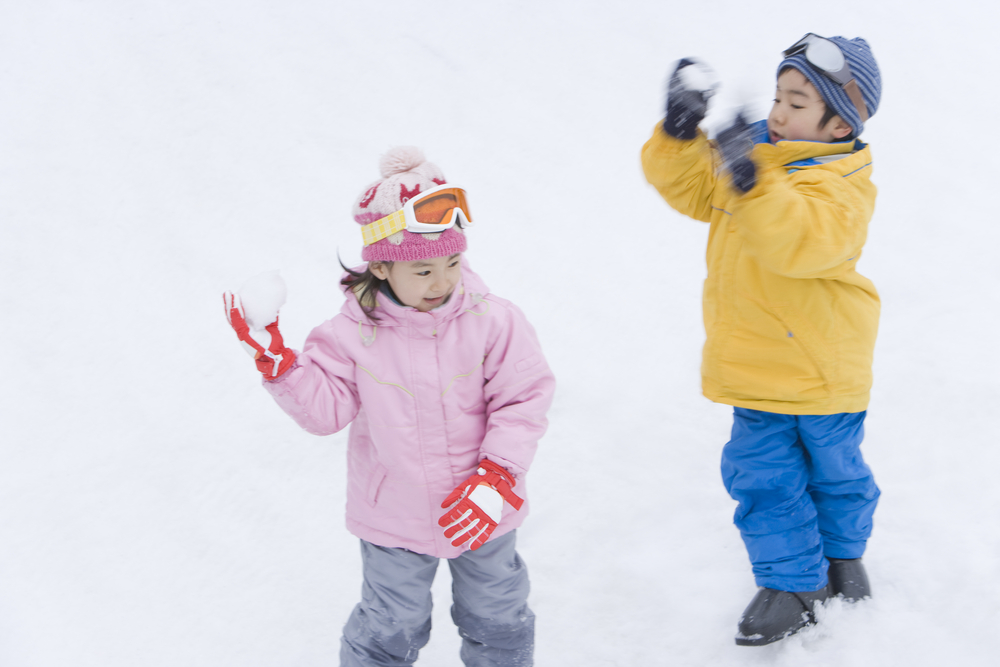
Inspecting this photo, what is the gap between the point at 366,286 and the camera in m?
1.92

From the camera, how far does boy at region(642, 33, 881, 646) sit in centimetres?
178

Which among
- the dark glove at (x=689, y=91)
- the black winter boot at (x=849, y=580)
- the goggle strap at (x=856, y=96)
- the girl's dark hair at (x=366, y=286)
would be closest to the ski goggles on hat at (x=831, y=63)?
the goggle strap at (x=856, y=96)

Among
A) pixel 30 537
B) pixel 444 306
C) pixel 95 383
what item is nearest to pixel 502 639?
pixel 444 306

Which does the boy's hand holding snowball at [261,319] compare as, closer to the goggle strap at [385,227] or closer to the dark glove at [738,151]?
the goggle strap at [385,227]

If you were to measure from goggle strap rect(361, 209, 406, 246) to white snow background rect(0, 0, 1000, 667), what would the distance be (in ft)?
2.54

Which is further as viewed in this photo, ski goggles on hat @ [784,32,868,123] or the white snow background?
the white snow background

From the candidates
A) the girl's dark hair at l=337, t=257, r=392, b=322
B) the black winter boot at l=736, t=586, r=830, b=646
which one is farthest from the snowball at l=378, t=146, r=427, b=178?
the black winter boot at l=736, t=586, r=830, b=646

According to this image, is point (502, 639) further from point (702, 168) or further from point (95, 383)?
point (95, 383)

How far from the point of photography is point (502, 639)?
209 centimetres

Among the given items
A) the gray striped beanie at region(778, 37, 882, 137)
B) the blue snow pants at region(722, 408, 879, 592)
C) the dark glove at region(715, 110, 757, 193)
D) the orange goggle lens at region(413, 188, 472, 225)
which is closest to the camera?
the dark glove at region(715, 110, 757, 193)

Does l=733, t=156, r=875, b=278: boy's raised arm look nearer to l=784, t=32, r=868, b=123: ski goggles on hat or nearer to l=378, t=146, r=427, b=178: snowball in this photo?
l=784, t=32, r=868, b=123: ski goggles on hat

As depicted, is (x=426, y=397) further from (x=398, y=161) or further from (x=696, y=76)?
(x=696, y=76)

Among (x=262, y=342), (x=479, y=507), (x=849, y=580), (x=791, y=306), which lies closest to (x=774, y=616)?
(x=849, y=580)

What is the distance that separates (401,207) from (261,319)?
1.30 ft
